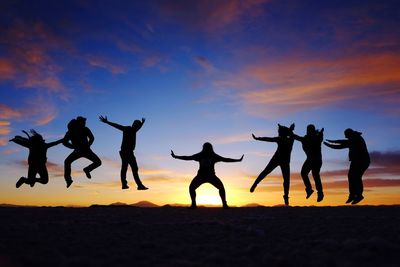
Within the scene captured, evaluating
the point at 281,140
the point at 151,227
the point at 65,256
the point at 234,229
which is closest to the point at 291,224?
the point at 234,229

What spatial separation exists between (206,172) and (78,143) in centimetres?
523

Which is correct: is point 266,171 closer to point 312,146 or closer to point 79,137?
point 312,146

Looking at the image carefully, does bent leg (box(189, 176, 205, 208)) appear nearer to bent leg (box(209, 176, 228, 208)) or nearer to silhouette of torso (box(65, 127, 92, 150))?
bent leg (box(209, 176, 228, 208))

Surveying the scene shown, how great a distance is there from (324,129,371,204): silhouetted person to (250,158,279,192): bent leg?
2.45 meters

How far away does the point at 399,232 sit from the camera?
22.9ft

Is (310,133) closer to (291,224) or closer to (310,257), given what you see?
(291,224)

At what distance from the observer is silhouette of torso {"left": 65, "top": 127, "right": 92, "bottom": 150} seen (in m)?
15.2

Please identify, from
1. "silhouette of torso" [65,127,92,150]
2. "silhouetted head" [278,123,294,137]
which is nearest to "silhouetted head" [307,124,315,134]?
"silhouetted head" [278,123,294,137]

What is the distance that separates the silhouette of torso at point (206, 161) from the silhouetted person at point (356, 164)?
481cm

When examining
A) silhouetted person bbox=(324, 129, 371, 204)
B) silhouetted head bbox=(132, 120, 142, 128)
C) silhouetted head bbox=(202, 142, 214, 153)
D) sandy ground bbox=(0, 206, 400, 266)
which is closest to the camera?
sandy ground bbox=(0, 206, 400, 266)

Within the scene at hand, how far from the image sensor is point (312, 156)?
14922 millimetres

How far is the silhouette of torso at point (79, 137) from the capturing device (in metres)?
15.2

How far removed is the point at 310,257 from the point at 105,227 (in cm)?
391

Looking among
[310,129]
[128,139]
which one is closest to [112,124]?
[128,139]
